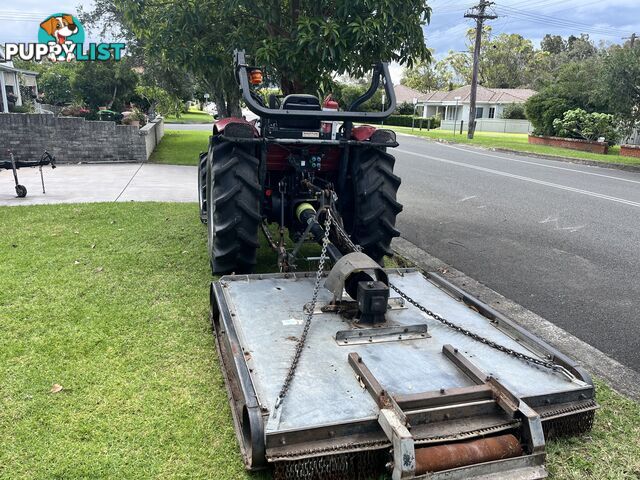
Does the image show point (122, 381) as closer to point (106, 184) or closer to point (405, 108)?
point (106, 184)

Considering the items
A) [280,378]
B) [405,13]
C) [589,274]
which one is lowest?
[589,274]

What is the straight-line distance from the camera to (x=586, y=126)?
82.5ft

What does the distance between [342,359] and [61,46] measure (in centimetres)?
2288

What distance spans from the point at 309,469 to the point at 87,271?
3.93 m

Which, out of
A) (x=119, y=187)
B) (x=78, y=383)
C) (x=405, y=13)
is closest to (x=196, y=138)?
(x=119, y=187)

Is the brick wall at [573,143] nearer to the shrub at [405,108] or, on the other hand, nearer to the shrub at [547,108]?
the shrub at [547,108]

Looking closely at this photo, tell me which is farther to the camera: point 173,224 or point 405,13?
point 173,224

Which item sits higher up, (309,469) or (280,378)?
(280,378)

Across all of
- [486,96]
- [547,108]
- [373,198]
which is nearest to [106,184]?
[373,198]

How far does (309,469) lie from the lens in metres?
2.59

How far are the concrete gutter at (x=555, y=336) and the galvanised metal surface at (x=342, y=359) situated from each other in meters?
0.77

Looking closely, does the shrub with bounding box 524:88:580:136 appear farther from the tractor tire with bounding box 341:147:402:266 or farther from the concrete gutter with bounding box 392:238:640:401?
the tractor tire with bounding box 341:147:402:266

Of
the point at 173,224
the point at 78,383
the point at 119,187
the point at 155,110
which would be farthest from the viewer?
the point at 155,110

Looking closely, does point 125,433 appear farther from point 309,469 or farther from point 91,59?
point 91,59
